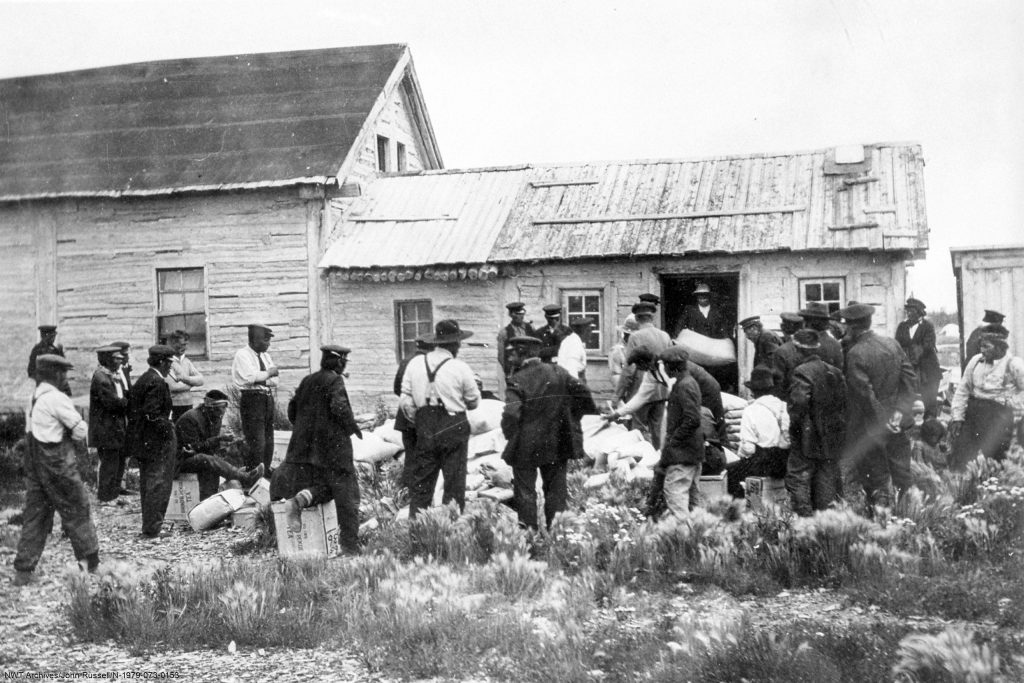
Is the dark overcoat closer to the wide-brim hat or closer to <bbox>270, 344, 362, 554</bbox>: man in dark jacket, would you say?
<bbox>270, 344, 362, 554</bbox>: man in dark jacket

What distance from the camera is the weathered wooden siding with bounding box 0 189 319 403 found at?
17.2 metres

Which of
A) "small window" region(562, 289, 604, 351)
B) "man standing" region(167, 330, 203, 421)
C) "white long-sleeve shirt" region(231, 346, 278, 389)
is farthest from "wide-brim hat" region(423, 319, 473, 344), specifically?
"small window" region(562, 289, 604, 351)

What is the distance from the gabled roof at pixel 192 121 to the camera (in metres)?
17.4

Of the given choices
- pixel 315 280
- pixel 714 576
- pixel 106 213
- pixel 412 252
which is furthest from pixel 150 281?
pixel 714 576

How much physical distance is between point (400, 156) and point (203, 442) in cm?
1128

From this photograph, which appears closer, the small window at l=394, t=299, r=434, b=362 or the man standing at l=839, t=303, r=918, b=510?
the man standing at l=839, t=303, r=918, b=510

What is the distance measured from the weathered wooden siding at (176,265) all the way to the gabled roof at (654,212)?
1.17 meters

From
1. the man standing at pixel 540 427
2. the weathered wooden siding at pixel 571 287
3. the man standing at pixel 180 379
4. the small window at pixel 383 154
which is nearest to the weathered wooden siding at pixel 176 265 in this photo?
the weathered wooden siding at pixel 571 287

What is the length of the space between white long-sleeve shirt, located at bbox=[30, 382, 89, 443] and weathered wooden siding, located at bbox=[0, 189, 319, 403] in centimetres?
904

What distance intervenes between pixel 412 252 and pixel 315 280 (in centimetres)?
193

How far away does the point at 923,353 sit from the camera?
514 inches

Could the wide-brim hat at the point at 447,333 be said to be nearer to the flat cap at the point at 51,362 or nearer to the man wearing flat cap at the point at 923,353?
the flat cap at the point at 51,362

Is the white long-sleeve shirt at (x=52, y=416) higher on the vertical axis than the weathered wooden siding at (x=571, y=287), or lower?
lower

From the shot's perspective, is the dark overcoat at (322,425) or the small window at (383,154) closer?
the dark overcoat at (322,425)
